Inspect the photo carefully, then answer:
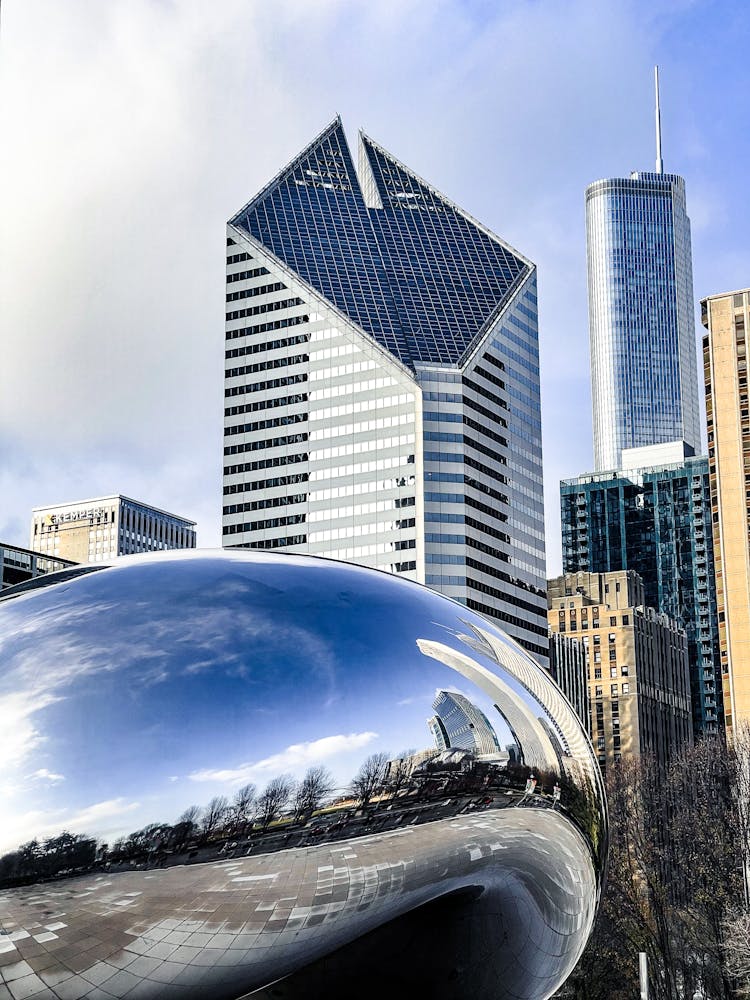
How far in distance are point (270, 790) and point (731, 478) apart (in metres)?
77.8

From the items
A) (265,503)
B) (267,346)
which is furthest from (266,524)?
(267,346)

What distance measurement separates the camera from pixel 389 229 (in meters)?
143

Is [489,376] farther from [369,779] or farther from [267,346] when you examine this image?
[369,779]

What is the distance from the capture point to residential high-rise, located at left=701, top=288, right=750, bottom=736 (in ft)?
250

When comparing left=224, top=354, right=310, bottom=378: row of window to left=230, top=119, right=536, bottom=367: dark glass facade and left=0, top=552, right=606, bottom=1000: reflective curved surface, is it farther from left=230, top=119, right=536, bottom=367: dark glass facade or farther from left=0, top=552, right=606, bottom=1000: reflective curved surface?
left=0, top=552, right=606, bottom=1000: reflective curved surface

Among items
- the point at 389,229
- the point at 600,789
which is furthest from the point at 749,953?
the point at 389,229

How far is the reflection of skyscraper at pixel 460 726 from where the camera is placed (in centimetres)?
582

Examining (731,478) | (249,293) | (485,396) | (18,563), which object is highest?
(249,293)

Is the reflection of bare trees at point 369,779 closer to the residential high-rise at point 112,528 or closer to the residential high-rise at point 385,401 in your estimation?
the residential high-rise at point 385,401

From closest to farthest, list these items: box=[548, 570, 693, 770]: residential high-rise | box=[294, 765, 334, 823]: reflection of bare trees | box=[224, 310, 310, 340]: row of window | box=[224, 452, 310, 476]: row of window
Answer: box=[294, 765, 334, 823]: reflection of bare trees
box=[224, 452, 310, 476]: row of window
box=[224, 310, 310, 340]: row of window
box=[548, 570, 693, 770]: residential high-rise

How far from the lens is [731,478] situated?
7969cm

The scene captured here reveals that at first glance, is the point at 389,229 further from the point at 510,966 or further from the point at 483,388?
the point at 510,966

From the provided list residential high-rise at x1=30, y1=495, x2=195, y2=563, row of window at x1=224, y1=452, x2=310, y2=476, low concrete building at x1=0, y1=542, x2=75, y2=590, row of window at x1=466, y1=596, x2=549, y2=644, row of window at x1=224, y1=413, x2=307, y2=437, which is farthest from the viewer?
residential high-rise at x1=30, y1=495, x2=195, y2=563

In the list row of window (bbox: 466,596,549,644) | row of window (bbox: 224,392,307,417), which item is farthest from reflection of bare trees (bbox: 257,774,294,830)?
row of window (bbox: 224,392,307,417)
